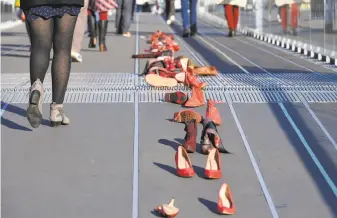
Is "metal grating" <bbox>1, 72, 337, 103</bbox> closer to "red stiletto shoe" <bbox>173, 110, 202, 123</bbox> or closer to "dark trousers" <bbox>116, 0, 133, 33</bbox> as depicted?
"red stiletto shoe" <bbox>173, 110, 202, 123</bbox>

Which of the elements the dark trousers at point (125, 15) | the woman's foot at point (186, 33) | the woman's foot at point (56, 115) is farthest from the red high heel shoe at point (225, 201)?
the dark trousers at point (125, 15)

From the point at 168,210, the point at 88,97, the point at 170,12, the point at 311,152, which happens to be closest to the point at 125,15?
the point at 170,12

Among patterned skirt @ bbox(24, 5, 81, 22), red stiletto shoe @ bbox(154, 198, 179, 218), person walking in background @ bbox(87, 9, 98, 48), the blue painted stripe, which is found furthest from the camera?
person walking in background @ bbox(87, 9, 98, 48)

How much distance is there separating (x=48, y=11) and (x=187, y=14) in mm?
12668

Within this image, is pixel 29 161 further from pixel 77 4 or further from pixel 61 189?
pixel 77 4

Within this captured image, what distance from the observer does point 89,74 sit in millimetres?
9539

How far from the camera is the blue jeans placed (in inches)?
734

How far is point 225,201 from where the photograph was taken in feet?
14.2

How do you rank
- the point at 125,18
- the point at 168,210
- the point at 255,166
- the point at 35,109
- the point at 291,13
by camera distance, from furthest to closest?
the point at 125,18, the point at 291,13, the point at 35,109, the point at 255,166, the point at 168,210

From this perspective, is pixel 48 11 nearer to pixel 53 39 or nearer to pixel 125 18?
pixel 53 39

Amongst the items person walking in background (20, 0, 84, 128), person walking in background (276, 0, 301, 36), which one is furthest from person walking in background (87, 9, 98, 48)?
person walking in background (20, 0, 84, 128)

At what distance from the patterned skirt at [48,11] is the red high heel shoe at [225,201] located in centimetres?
233

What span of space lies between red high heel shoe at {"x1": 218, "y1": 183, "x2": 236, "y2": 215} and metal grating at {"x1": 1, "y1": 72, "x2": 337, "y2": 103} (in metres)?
2.89

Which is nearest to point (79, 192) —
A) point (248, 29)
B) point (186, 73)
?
point (186, 73)
